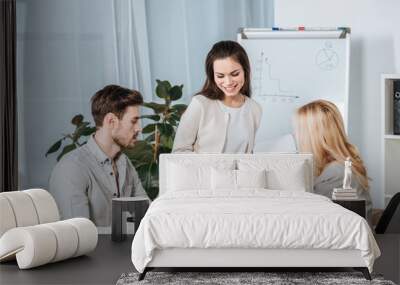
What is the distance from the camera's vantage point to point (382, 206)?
7.66 meters

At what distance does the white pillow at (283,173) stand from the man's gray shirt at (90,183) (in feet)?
4.63

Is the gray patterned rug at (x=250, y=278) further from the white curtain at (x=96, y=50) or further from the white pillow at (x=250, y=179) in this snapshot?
the white curtain at (x=96, y=50)

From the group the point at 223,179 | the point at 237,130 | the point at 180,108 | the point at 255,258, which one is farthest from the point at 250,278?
the point at 180,108

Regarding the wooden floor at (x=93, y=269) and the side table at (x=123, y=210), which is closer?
the wooden floor at (x=93, y=269)

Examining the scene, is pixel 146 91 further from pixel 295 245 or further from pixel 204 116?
pixel 295 245

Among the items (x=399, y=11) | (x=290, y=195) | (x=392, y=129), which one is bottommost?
(x=290, y=195)

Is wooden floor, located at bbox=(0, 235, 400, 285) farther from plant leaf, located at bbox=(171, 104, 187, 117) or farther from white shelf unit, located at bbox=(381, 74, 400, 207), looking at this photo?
plant leaf, located at bbox=(171, 104, 187, 117)

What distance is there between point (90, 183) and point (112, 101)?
87 centimetres

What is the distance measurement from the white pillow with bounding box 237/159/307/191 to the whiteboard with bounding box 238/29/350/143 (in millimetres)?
648

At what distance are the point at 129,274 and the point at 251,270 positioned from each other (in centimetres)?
87

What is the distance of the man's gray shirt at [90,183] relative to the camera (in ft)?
25.6

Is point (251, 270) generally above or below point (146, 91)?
below

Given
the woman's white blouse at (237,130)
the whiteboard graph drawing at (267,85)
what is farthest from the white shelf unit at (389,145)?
the woman's white blouse at (237,130)

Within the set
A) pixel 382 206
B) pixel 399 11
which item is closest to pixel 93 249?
pixel 382 206
